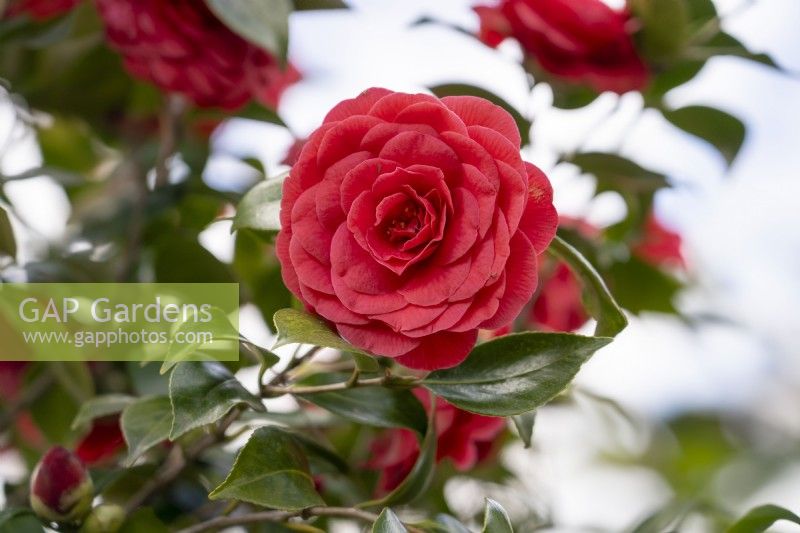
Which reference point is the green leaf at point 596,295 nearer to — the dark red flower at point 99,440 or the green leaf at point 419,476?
the green leaf at point 419,476

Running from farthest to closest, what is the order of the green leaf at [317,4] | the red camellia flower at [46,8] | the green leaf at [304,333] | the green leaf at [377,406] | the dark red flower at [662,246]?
the dark red flower at [662,246], the red camellia flower at [46,8], the green leaf at [317,4], the green leaf at [377,406], the green leaf at [304,333]

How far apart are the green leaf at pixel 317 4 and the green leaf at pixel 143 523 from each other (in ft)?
1.11

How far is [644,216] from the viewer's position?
0.83 meters

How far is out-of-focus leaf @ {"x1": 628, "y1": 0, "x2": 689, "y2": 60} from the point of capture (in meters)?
0.64

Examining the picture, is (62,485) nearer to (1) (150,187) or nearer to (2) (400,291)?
(2) (400,291)

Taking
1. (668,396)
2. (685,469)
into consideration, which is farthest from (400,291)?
(668,396)

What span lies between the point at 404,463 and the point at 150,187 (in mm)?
359

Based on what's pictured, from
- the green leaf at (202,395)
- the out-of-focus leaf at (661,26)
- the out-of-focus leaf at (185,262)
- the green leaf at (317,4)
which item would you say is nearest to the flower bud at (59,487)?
the green leaf at (202,395)

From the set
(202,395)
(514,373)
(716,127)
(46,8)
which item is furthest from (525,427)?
(46,8)

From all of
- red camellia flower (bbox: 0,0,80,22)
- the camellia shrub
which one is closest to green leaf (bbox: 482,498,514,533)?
the camellia shrub

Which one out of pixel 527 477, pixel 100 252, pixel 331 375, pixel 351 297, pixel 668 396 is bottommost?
pixel 668 396

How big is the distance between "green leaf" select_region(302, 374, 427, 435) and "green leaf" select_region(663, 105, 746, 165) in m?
0.39

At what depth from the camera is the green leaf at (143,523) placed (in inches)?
21.0

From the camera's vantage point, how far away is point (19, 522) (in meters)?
0.51
